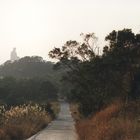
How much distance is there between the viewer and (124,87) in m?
39.5

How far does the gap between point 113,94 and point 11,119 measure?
40.6 feet

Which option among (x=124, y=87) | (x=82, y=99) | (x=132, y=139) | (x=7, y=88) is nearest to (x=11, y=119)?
(x=124, y=87)

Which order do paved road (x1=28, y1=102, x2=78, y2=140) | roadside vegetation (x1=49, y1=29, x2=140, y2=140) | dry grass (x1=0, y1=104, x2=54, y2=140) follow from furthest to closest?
roadside vegetation (x1=49, y1=29, x2=140, y2=140) → dry grass (x1=0, y1=104, x2=54, y2=140) → paved road (x1=28, y1=102, x2=78, y2=140)

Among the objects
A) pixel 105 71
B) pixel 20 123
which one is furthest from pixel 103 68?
pixel 20 123

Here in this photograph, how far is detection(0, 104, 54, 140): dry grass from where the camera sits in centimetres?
2784

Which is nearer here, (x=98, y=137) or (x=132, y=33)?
(x=98, y=137)

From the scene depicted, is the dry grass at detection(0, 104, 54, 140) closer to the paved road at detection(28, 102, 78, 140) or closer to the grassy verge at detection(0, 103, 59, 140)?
the grassy verge at detection(0, 103, 59, 140)

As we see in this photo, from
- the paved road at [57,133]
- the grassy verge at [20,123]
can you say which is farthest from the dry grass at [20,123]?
the paved road at [57,133]

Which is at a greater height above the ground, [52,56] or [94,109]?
[52,56]

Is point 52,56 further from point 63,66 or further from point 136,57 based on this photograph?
point 136,57

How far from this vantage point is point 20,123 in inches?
1282

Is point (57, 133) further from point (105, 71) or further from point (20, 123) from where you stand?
point (105, 71)

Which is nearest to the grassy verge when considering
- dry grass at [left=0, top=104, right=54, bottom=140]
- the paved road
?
dry grass at [left=0, top=104, right=54, bottom=140]

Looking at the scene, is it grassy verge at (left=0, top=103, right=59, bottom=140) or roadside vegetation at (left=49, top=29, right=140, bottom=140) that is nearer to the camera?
grassy verge at (left=0, top=103, right=59, bottom=140)
